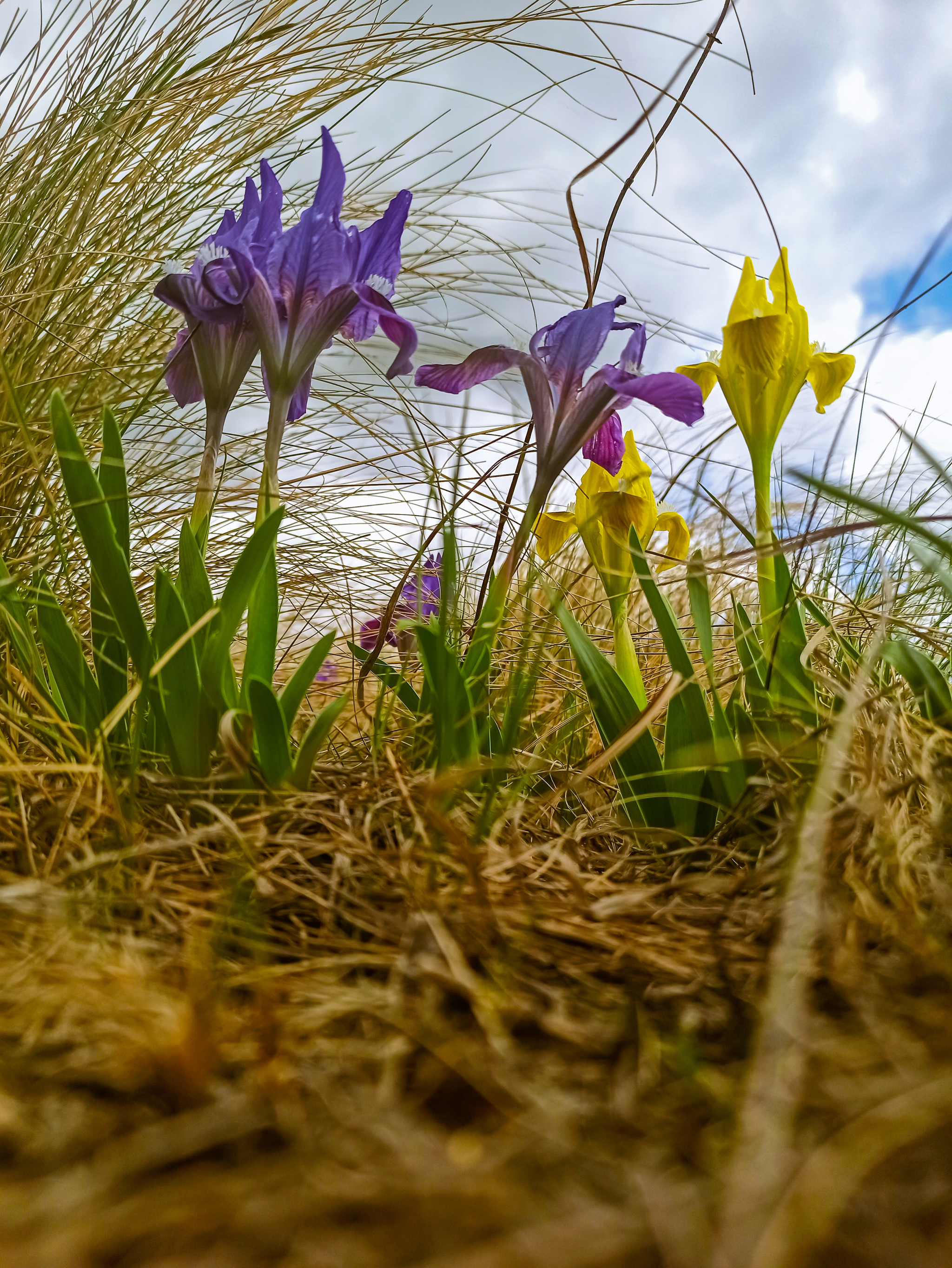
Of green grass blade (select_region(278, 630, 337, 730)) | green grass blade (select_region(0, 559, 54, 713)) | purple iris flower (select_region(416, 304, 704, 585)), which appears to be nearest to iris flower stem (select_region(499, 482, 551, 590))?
purple iris flower (select_region(416, 304, 704, 585))

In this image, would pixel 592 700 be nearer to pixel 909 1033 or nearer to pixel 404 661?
pixel 404 661

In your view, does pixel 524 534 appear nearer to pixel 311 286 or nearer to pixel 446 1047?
pixel 311 286

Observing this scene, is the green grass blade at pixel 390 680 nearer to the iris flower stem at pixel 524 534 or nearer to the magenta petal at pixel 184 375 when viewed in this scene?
the iris flower stem at pixel 524 534

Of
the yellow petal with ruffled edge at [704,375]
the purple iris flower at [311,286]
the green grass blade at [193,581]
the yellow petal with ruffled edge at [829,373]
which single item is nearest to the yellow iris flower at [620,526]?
the yellow petal with ruffled edge at [704,375]

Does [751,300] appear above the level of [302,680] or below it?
above

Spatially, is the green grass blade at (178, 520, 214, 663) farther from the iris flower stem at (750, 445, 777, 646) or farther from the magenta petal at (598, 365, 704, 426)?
the iris flower stem at (750, 445, 777, 646)

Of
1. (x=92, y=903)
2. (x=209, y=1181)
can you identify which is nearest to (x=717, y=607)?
(x=92, y=903)

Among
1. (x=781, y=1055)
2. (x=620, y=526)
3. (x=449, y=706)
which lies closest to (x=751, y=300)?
(x=620, y=526)
